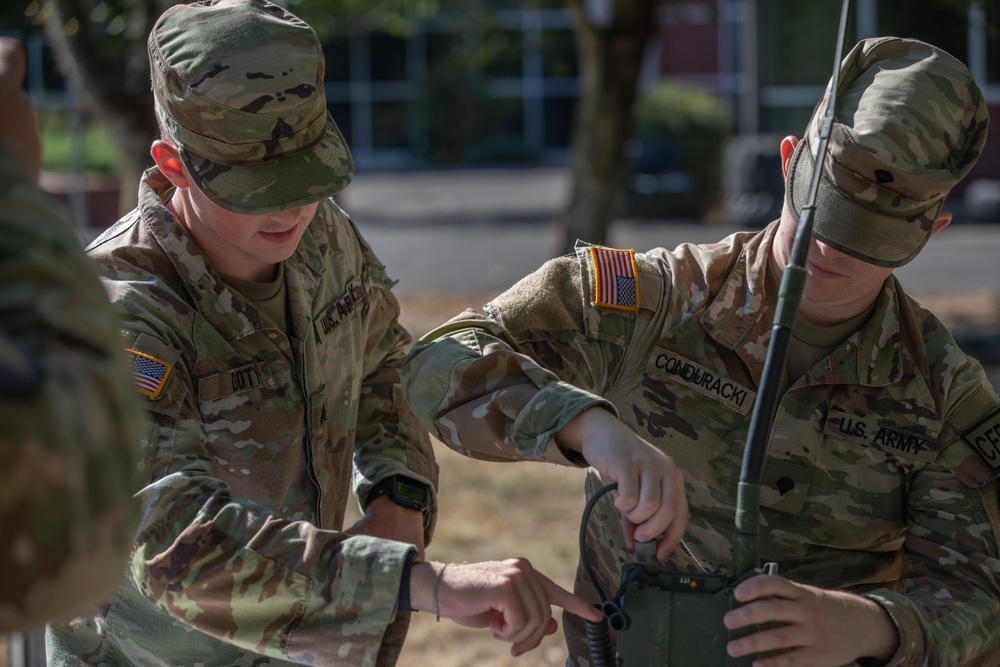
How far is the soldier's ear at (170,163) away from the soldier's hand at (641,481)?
0.93 meters

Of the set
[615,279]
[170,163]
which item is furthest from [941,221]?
[170,163]

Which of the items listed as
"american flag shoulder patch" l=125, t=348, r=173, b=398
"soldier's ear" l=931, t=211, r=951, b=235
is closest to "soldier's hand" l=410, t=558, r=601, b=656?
"american flag shoulder patch" l=125, t=348, r=173, b=398

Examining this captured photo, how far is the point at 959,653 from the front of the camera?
82.9 inches

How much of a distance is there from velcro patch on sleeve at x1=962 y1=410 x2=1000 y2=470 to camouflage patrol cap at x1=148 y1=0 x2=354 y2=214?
1293 mm

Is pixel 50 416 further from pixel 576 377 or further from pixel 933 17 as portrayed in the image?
pixel 933 17

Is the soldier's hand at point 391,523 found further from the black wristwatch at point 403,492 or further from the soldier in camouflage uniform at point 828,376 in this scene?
the soldier in camouflage uniform at point 828,376

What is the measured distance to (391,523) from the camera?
241 centimetres

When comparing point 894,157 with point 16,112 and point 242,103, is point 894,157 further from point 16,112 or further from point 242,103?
point 16,112

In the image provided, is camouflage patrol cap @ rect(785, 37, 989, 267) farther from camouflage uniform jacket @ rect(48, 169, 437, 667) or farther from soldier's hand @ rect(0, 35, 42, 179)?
soldier's hand @ rect(0, 35, 42, 179)

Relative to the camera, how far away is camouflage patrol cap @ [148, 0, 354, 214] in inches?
84.1

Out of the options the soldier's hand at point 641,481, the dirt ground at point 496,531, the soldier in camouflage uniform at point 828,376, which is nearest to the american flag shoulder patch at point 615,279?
the soldier in camouflage uniform at point 828,376

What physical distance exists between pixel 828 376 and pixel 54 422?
5.40 ft

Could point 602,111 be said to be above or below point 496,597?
below

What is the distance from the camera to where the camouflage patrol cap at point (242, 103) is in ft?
7.01
